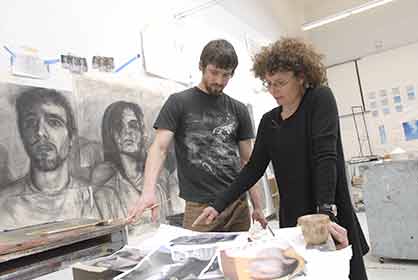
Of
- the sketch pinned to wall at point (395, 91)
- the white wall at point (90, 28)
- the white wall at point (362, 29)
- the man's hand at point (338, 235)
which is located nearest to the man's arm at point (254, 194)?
the man's hand at point (338, 235)

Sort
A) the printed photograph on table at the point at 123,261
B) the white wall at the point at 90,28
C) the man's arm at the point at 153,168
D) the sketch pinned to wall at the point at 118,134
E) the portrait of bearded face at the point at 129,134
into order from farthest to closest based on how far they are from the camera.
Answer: the portrait of bearded face at the point at 129,134, the sketch pinned to wall at the point at 118,134, the white wall at the point at 90,28, the man's arm at the point at 153,168, the printed photograph on table at the point at 123,261

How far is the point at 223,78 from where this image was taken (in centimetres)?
138

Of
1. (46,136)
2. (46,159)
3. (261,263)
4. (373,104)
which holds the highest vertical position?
(373,104)

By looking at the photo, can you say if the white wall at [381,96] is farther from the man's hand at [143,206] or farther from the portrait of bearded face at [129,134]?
the man's hand at [143,206]

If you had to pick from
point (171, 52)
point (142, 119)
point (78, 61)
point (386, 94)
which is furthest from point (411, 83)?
point (78, 61)

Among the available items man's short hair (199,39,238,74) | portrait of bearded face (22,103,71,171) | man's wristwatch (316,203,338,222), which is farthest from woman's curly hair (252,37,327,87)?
portrait of bearded face (22,103,71,171)

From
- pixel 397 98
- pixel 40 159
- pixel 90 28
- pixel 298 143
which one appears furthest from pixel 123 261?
pixel 397 98

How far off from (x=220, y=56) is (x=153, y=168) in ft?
1.62

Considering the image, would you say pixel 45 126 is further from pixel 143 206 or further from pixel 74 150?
pixel 143 206

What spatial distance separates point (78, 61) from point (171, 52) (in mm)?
896

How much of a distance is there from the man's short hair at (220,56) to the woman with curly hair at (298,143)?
23 centimetres

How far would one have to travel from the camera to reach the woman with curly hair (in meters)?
0.95

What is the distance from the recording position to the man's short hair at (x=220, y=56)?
1.32 metres

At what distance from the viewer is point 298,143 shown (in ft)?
3.37
